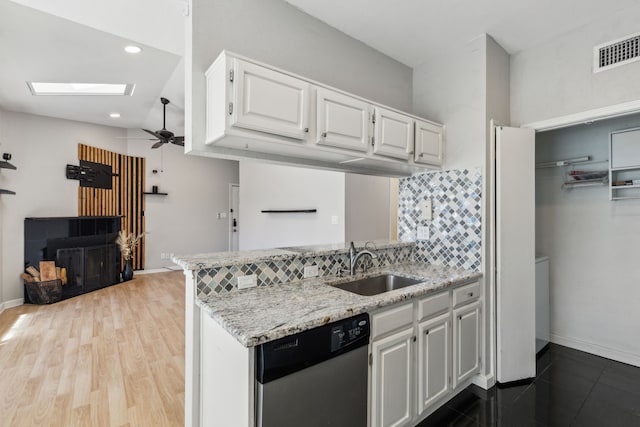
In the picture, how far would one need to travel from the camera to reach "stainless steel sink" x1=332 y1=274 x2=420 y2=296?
7.15ft

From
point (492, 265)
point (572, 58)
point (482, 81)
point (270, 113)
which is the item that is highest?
point (572, 58)

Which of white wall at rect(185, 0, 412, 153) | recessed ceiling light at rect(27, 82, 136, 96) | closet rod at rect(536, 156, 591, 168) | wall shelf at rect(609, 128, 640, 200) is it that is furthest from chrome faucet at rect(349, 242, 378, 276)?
recessed ceiling light at rect(27, 82, 136, 96)

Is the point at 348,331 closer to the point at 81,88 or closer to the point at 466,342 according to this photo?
the point at 466,342

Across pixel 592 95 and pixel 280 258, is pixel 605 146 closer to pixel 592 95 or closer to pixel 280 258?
pixel 592 95

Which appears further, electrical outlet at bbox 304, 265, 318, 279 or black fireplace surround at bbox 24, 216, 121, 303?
black fireplace surround at bbox 24, 216, 121, 303

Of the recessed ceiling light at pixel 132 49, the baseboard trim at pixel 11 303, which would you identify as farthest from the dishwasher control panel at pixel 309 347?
the baseboard trim at pixel 11 303

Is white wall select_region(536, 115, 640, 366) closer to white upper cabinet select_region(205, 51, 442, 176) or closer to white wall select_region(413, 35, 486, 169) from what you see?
white wall select_region(413, 35, 486, 169)

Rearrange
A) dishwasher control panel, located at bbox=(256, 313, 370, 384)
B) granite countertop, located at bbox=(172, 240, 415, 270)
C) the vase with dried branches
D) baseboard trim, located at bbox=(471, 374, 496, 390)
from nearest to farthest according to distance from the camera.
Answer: dishwasher control panel, located at bbox=(256, 313, 370, 384) < granite countertop, located at bbox=(172, 240, 415, 270) < baseboard trim, located at bbox=(471, 374, 496, 390) < the vase with dried branches

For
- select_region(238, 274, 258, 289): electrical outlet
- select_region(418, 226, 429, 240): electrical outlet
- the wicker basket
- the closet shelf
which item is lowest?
the wicker basket

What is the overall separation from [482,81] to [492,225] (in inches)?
45.2

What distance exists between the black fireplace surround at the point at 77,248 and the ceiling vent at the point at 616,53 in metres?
6.71

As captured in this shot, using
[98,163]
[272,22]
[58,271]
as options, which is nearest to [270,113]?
[272,22]

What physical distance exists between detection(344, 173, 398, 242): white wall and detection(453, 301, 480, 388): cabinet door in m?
2.30

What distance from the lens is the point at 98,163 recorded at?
18.5ft
